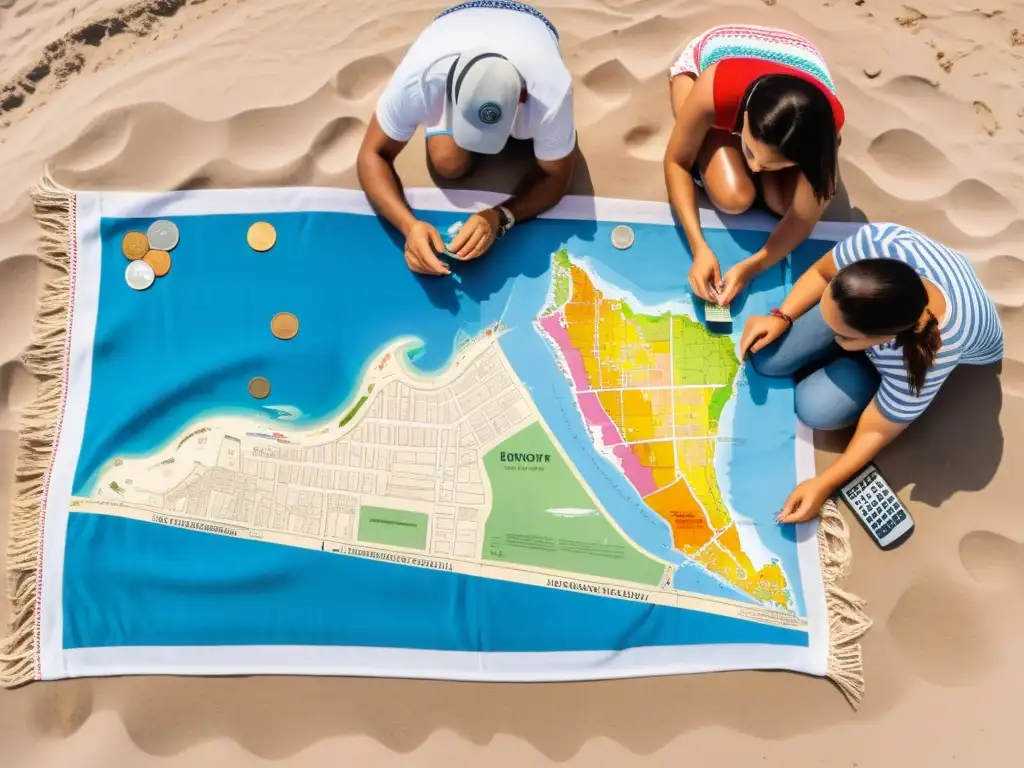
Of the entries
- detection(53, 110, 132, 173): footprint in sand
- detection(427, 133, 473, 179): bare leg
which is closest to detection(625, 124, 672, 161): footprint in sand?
detection(427, 133, 473, 179): bare leg

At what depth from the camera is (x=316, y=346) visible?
213 cm

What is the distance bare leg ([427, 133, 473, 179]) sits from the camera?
6.75ft

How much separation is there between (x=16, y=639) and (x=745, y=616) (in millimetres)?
2119

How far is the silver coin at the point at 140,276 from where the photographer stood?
215cm

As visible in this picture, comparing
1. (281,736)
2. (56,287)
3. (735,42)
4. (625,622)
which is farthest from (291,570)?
(735,42)

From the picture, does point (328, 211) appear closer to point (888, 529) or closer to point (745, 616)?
point (745, 616)

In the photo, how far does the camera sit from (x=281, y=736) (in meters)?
2.02

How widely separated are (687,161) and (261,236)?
4.40ft

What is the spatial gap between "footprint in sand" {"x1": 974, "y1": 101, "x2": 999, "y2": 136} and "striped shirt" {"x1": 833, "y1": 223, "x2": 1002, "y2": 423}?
852mm

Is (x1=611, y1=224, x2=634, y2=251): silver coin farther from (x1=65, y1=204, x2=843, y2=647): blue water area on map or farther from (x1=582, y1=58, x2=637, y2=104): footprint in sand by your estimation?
(x1=582, y1=58, x2=637, y2=104): footprint in sand

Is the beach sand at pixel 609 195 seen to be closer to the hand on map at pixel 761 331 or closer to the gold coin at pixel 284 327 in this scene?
the hand on map at pixel 761 331

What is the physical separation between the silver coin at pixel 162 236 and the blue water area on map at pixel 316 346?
3cm

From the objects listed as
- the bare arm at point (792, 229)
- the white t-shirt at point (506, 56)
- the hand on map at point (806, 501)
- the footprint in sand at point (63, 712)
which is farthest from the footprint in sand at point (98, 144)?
the hand on map at point (806, 501)

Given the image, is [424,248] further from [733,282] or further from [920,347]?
[920,347]
